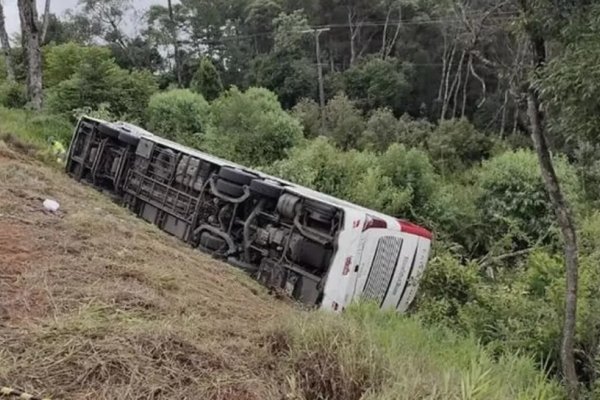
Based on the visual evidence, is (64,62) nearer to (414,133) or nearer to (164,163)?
(164,163)

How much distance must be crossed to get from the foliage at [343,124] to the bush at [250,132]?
926 cm

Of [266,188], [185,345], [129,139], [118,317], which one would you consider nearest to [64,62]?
[129,139]

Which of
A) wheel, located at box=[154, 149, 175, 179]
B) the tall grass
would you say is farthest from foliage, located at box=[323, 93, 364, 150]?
the tall grass

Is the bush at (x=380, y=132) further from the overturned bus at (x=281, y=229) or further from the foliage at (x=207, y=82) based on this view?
the overturned bus at (x=281, y=229)

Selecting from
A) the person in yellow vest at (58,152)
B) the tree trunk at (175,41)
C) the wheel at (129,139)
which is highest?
the tree trunk at (175,41)

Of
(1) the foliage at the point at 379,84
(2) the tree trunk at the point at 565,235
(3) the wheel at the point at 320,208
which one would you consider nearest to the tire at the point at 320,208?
(3) the wheel at the point at 320,208

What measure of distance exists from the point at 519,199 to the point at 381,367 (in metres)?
12.2

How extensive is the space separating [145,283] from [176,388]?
5.71ft

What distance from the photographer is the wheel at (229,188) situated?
7.93 metres

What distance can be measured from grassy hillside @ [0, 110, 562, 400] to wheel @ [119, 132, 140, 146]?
423cm

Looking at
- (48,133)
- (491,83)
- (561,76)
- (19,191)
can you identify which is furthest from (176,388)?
(491,83)

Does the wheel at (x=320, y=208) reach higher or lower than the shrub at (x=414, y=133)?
lower

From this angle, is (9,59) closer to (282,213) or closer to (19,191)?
(19,191)

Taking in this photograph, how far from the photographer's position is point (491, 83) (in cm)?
3650
